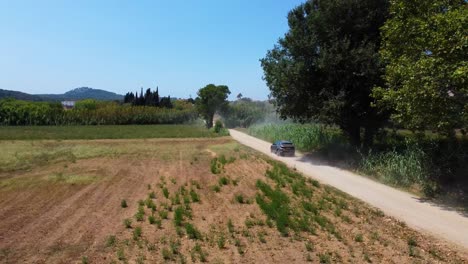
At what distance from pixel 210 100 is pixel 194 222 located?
54.9 metres

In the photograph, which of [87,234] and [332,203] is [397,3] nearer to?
[332,203]

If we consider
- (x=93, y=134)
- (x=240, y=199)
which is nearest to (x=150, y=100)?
(x=93, y=134)

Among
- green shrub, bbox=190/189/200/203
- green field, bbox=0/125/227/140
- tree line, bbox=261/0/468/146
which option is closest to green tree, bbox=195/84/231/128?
green field, bbox=0/125/227/140

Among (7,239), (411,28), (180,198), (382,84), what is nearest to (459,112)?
(411,28)

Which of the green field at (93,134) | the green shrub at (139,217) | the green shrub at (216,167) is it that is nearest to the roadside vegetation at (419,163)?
the green shrub at (216,167)

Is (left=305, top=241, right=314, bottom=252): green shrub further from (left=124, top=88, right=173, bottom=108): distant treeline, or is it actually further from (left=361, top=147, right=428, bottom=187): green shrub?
(left=124, top=88, right=173, bottom=108): distant treeline

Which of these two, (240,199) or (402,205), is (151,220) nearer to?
(240,199)

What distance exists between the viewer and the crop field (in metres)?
8.74

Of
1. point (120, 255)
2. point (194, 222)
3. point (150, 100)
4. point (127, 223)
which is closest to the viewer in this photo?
point (120, 255)

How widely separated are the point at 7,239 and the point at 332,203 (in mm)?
9986

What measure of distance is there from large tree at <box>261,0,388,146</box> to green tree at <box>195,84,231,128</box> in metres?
39.3

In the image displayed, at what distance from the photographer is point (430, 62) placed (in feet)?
43.7

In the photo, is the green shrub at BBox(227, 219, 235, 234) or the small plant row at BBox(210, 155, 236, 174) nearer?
the green shrub at BBox(227, 219, 235, 234)

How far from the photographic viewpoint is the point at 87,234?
32.2 feet
